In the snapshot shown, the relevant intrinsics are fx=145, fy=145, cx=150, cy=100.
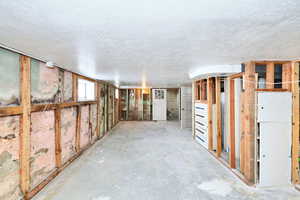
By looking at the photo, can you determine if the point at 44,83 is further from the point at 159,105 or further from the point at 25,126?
the point at 159,105

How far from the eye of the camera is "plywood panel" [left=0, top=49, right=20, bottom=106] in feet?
5.20

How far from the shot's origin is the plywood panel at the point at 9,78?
158 cm

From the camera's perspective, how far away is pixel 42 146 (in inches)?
86.6

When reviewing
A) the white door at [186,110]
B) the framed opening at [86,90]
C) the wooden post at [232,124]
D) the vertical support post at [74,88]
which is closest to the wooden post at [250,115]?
the wooden post at [232,124]

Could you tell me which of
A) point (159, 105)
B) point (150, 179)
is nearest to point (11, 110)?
point (150, 179)

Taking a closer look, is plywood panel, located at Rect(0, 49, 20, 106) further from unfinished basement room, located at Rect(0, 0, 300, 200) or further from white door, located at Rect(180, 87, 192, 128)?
white door, located at Rect(180, 87, 192, 128)

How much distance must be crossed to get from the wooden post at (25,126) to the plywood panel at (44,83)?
12 cm

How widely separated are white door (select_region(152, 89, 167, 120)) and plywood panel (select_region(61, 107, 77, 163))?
18.7ft

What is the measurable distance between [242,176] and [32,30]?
3.32 m

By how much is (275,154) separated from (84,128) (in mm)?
3862

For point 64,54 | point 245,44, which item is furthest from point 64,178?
point 245,44

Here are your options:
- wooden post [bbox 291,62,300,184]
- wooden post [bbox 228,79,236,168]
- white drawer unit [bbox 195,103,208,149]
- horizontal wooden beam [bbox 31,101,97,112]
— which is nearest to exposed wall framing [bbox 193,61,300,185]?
wooden post [bbox 291,62,300,184]

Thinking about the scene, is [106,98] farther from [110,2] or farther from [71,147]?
[110,2]

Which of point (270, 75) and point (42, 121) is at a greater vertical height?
point (270, 75)
